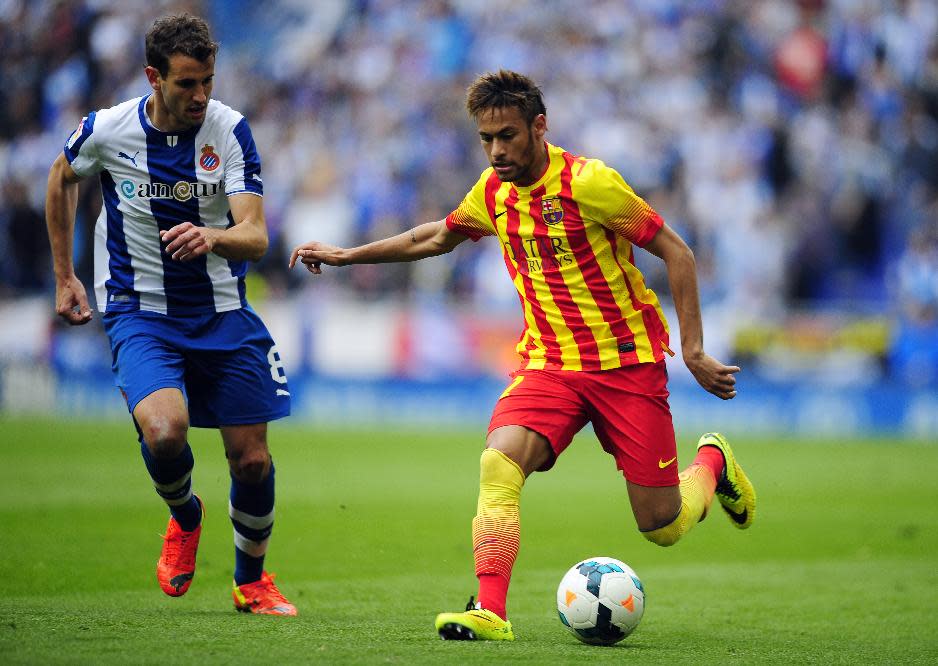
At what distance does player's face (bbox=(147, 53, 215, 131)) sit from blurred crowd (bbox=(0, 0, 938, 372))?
46.3 ft

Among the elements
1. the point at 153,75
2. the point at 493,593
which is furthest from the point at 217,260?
the point at 493,593

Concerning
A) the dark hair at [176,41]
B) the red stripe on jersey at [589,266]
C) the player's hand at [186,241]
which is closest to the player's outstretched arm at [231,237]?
the player's hand at [186,241]

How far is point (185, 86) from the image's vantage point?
580 cm

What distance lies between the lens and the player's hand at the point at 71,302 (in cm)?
609

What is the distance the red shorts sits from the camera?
5.63 m

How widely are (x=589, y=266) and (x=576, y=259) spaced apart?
6cm

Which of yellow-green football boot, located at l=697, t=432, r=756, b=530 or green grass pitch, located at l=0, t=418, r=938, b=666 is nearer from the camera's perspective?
green grass pitch, located at l=0, t=418, r=938, b=666

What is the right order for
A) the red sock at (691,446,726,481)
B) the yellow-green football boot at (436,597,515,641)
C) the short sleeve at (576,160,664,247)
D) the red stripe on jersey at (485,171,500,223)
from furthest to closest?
the red sock at (691,446,726,481)
the red stripe on jersey at (485,171,500,223)
the short sleeve at (576,160,664,247)
the yellow-green football boot at (436,597,515,641)

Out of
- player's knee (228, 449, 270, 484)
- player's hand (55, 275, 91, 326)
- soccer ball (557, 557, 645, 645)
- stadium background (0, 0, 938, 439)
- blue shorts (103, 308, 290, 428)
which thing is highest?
stadium background (0, 0, 938, 439)

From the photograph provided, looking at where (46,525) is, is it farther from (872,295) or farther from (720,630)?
(872,295)

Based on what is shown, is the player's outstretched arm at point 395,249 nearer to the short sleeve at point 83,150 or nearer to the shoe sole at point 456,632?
the short sleeve at point 83,150

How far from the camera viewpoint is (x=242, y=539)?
6.24 metres

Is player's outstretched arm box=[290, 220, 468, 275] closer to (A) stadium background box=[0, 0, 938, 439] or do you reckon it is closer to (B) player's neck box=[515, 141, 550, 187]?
(B) player's neck box=[515, 141, 550, 187]

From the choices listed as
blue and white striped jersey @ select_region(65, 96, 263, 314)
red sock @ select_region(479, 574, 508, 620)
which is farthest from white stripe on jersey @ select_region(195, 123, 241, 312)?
red sock @ select_region(479, 574, 508, 620)
